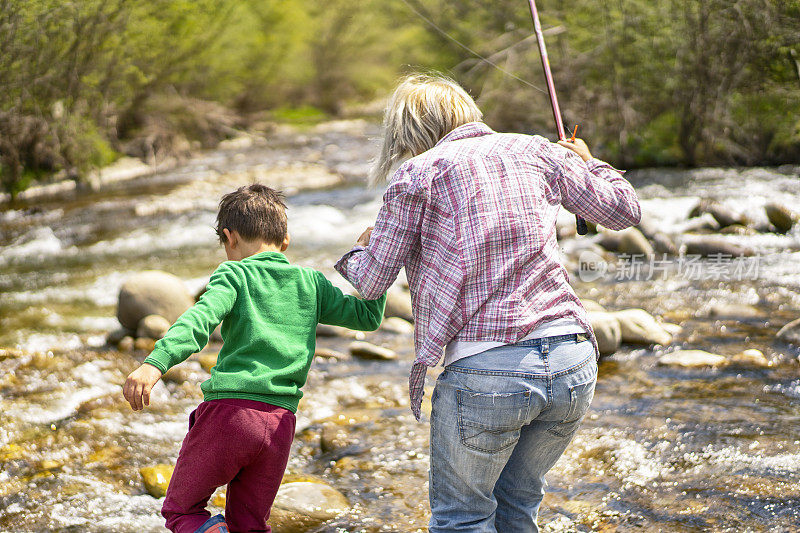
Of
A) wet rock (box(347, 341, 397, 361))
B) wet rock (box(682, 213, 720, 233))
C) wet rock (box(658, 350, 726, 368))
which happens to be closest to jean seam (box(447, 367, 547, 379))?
wet rock (box(658, 350, 726, 368))

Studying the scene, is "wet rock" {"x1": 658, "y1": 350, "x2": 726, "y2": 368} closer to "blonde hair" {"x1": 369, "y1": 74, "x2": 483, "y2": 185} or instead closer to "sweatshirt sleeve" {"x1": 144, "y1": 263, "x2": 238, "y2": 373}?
"blonde hair" {"x1": 369, "y1": 74, "x2": 483, "y2": 185}

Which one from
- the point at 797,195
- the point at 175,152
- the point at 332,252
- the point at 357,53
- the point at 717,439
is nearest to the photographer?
the point at 717,439

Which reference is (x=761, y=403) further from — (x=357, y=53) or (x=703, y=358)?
(x=357, y=53)

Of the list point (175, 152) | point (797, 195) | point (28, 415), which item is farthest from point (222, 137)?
point (28, 415)

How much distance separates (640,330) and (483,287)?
381 cm

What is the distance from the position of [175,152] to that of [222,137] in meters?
3.89

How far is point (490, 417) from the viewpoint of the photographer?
80.4 inches

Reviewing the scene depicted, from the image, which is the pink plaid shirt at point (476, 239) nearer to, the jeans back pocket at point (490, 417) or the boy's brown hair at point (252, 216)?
the jeans back pocket at point (490, 417)

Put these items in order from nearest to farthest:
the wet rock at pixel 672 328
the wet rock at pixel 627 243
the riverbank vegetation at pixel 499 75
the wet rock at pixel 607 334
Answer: the wet rock at pixel 607 334, the wet rock at pixel 672 328, the wet rock at pixel 627 243, the riverbank vegetation at pixel 499 75

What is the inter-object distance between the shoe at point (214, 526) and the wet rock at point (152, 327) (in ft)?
12.5

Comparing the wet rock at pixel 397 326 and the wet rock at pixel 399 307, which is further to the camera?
the wet rock at pixel 399 307

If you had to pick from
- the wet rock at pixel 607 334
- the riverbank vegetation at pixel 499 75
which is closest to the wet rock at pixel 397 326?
the wet rock at pixel 607 334

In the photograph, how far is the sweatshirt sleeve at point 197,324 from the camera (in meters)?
2.18

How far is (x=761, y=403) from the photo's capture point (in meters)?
4.37
